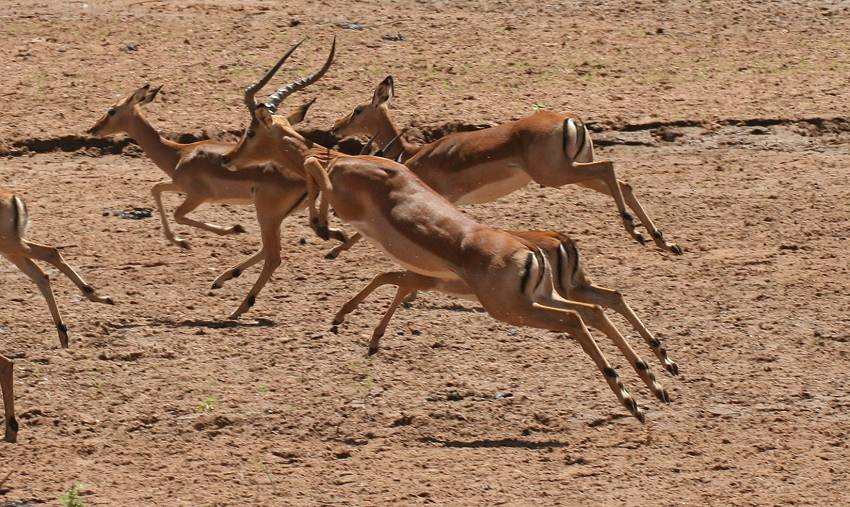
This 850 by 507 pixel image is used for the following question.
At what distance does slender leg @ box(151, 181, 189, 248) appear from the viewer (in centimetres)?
1184

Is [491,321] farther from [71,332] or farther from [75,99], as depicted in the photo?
[75,99]

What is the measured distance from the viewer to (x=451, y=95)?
576 inches

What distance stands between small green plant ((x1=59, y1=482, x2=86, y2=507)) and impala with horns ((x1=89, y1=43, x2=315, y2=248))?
4168 millimetres

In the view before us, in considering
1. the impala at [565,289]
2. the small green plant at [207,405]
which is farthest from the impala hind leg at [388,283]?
the small green plant at [207,405]

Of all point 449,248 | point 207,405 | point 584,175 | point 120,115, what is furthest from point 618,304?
point 120,115

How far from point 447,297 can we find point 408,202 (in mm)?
2024

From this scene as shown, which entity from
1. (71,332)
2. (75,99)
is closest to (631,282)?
(71,332)

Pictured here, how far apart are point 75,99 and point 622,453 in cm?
774

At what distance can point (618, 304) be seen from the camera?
30.9 feet

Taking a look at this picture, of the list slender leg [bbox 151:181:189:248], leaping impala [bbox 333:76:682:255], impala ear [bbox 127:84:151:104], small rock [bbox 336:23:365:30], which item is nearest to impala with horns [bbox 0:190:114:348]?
slender leg [bbox 151:181:189:248]

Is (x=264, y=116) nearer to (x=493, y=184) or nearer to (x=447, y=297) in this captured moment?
(x=447, y=297)

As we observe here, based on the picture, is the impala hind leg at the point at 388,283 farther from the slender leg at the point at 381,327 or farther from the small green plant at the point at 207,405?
the small green plant at the point at 207,405

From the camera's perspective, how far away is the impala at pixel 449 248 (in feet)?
27.5

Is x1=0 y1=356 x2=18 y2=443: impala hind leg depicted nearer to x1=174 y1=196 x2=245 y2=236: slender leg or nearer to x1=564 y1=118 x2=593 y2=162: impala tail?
x1=174 y1=196 x2=245 y2=236: slender leg
